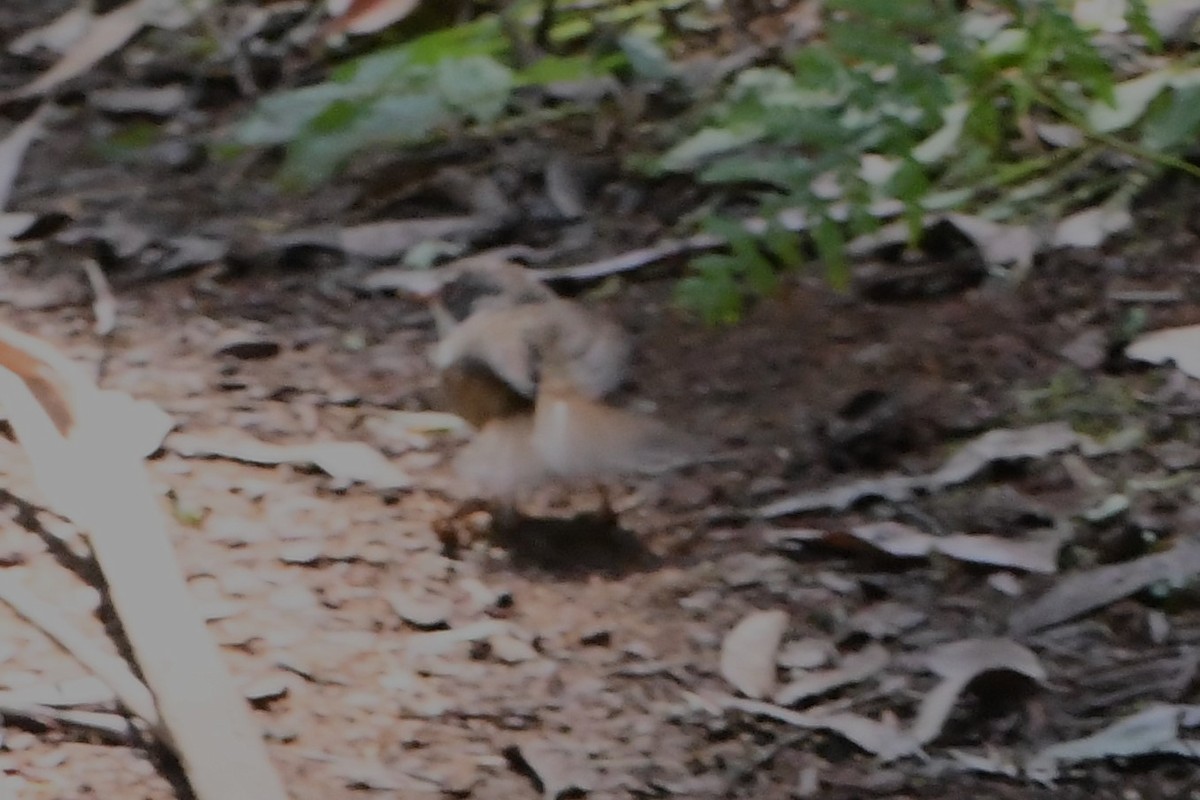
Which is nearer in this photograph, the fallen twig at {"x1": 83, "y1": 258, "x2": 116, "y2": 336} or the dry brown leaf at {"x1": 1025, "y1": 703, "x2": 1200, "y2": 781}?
the dry brown leaf at {"x1": 1025, "y1": 703, "x2": 1200, "y2": 781}

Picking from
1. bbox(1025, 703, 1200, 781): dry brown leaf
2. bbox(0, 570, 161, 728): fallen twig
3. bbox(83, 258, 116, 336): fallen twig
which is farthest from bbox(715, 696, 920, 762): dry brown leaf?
bbox(83, 258, 116, 336): fallen twig

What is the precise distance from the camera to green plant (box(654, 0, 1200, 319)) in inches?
82.5

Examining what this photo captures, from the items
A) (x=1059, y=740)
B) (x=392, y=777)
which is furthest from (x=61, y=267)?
(x=1059, y=740)

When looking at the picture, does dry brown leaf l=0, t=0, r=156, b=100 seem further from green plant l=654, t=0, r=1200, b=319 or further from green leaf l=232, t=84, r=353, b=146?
green plant l=654, t=0, r=1200, b=319

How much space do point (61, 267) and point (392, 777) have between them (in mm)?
1247

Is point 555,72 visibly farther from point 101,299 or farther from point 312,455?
point 312,455

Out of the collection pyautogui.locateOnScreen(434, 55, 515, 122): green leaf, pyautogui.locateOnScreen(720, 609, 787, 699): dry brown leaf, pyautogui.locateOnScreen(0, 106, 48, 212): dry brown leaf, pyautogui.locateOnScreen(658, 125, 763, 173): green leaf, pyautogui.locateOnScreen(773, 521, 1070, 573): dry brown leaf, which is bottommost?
pyautogui.locateOnScreen(773, 521, 1070, 573): dry brown leaf

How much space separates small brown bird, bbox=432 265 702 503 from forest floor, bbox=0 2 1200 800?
0.05m

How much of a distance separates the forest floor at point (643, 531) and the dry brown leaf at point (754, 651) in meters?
0.01

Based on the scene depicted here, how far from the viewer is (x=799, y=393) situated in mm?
2037

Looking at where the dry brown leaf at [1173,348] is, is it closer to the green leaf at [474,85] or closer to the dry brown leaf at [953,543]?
the dry brown leaf at [953,543]

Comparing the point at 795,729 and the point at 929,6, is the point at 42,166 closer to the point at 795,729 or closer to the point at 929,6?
the point at 929,6

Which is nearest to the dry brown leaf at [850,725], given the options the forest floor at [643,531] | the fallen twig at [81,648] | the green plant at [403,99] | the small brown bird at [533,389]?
the forest floor at [643,531]

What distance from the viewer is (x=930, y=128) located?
234 centimetres
